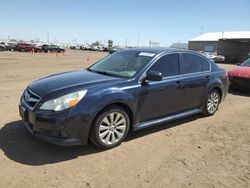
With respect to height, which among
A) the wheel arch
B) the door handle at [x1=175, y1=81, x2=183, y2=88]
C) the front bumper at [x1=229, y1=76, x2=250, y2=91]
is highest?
the door handle at [x1=175, y1=81, x2=183, y2=88]

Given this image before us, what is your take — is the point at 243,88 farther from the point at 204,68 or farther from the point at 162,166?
the point at 162,166

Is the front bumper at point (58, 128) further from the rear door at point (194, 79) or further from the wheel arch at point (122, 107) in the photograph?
the rear door at point (194, 79)

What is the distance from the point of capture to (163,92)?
5.37 meters

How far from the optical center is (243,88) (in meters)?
10.5

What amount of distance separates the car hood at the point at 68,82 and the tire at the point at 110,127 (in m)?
0.51

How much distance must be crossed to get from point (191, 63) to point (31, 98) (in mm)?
3488

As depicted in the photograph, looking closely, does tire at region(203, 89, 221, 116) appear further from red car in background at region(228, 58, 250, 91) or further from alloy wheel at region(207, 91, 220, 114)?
red car in background at region(228, 58, 250, 91)

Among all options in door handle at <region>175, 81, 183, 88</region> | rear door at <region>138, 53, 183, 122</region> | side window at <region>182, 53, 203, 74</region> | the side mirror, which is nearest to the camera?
the side mirror

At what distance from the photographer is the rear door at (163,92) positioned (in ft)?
16.7

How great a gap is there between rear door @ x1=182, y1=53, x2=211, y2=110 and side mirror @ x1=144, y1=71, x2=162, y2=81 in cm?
107

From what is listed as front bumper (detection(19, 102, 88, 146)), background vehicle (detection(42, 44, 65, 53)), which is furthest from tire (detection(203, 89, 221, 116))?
background vehicle (detection(42, 44, 65, 53))

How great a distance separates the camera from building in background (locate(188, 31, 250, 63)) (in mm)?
52906

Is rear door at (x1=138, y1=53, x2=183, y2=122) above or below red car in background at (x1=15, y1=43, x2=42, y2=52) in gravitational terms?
above

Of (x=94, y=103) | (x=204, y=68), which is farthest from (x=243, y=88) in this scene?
(x=94, y=103)
